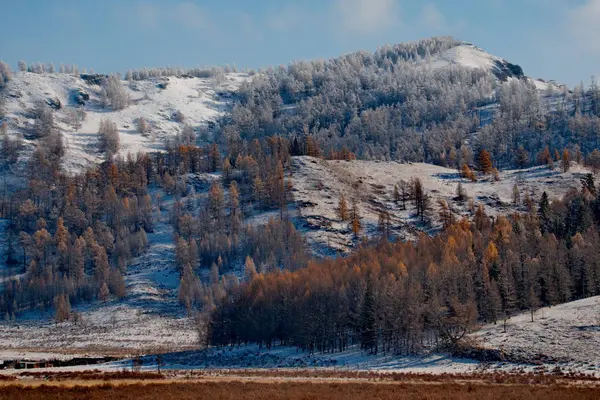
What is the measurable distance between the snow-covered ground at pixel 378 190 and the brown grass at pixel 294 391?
319ft

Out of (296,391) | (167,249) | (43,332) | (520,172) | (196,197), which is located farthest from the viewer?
(520,172)

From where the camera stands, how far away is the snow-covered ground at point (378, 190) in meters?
151

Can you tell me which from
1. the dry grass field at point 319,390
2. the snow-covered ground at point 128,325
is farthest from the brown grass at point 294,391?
the snow-covered ground at point 128,325

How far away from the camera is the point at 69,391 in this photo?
126 ft

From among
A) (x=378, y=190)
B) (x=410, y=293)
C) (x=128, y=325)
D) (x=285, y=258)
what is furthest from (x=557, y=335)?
(x=378, y=190)

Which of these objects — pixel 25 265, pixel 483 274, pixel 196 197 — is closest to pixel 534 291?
pixel 483 274

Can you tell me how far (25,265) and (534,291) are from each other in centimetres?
12443

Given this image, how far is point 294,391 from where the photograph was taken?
125 ft

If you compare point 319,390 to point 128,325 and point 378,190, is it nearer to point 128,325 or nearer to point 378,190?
point 128,325

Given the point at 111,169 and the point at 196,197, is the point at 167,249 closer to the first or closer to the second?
the point at 196,197

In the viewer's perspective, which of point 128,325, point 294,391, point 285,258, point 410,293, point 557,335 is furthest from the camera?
point 285,258

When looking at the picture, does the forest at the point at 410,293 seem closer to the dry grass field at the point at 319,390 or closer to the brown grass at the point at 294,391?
the dry grass field at the point at 319,390

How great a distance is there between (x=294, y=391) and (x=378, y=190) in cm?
13976

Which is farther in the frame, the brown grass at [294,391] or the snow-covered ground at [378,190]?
the snow-covered ground at [378,190]
